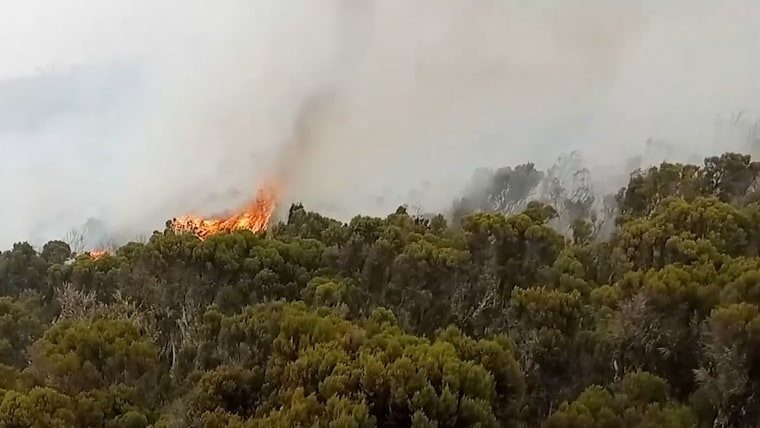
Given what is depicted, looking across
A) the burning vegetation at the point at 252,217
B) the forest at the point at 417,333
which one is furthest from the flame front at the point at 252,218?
the forest at the point at 417,333

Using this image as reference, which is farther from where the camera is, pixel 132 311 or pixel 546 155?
pixel 546 155

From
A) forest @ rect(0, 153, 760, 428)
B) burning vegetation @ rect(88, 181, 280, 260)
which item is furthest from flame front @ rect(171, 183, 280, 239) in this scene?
forest @ rect(0, 153, 760, 428)

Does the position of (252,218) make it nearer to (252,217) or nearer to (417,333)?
(252,217)

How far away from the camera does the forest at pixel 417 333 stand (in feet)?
46.6

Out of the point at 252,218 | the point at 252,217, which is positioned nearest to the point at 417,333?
the point at 252,218

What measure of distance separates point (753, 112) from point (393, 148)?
104ft

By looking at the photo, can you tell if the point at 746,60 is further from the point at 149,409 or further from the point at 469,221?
the point at 149,409

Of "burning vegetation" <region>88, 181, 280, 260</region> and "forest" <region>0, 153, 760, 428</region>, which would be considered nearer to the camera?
"forest" <region>0, 153, 760, 428</region>

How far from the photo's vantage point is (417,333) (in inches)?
762

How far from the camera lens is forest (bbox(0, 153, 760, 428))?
1421cm

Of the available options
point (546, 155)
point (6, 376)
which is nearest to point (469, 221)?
point (6, 376)

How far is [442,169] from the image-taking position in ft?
247

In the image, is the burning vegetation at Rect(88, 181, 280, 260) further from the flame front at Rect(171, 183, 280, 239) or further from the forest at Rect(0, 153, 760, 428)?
the forest at Rect(0, 153, 760, 428)

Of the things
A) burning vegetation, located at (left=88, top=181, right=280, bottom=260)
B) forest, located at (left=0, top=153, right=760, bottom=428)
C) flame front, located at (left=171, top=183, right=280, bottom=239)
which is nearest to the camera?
forest, located at (left=0, top=153, right=760, bottom=428)
